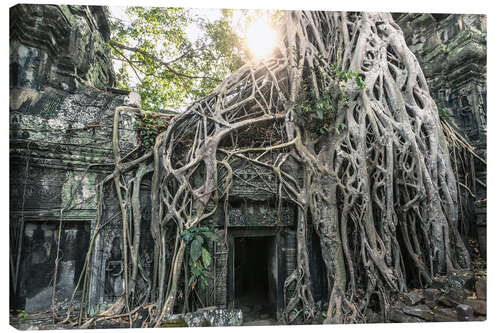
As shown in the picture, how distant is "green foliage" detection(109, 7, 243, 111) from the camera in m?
3.69

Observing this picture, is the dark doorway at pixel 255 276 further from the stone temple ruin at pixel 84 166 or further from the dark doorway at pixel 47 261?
the dark doorway at pixel 47 261

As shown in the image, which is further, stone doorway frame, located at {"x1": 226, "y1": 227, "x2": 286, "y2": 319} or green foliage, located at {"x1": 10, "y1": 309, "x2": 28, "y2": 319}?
stone doorway frame, located at {"x1": 226, "y1": 227, "x2": 286, "y2": 319}

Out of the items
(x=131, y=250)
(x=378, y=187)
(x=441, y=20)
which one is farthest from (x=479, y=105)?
(x=131, y=250)

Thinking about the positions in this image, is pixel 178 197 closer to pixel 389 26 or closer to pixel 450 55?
pixel 389 26

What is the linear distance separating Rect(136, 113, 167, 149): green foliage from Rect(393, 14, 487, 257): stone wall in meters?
3.60

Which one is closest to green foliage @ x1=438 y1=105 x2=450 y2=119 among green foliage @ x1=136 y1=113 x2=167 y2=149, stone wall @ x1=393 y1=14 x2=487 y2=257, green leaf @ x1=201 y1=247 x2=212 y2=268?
stone wall @ x1=393 y1=14 x2=487 y2=257

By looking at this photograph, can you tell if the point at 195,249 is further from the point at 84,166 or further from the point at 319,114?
the point at 319,114

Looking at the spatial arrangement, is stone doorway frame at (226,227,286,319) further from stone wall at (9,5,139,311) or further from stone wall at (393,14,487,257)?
stone wall at (393,14,487,257)

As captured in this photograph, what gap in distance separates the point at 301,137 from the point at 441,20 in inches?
101

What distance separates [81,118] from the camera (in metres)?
2.69

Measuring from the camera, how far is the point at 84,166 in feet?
8.63

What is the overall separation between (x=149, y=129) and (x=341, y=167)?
227 centimetres

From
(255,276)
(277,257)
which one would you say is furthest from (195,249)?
(255,276)

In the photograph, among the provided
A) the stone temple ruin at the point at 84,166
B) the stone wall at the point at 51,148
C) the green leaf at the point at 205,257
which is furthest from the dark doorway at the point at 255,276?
the stone wall at the point at 51,148
